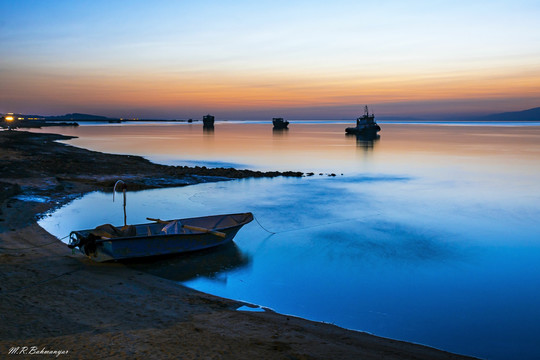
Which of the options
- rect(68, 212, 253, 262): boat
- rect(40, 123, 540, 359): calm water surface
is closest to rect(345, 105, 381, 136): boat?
rect(40, 123, 540, 359): calm water surface

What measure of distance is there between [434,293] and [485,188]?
19.0 metres

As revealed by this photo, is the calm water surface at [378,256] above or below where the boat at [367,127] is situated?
below

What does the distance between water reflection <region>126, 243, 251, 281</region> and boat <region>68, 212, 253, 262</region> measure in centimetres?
20

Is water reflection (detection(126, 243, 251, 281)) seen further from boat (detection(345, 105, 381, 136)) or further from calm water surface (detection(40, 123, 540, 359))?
boat (detection(345, 105, 381, 136))

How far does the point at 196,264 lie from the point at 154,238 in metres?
1.33

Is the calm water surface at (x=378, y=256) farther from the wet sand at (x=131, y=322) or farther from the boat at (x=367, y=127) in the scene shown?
the boat at (x=367, y=127)

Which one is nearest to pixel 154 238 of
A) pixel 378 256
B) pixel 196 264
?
pixel 196 264

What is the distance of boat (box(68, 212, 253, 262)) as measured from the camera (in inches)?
367

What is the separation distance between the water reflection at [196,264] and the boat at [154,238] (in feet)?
0.67

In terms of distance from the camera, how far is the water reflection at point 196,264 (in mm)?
9750

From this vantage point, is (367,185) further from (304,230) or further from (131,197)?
(131,197)

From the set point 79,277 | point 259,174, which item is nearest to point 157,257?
point 79,277

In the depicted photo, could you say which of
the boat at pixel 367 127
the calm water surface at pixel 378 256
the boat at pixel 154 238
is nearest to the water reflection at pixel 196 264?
the calm water surface at pixel 378 256

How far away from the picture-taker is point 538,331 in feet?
24.3
